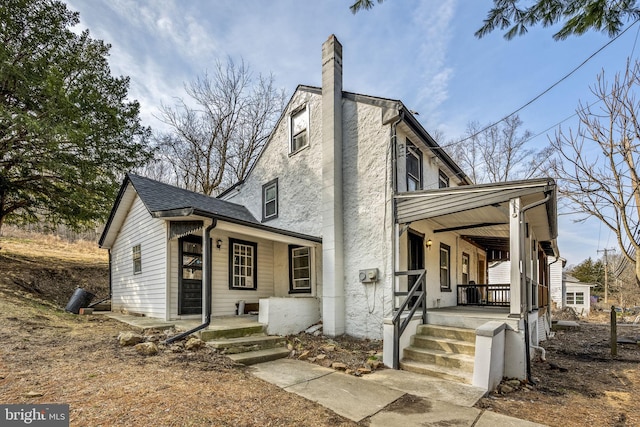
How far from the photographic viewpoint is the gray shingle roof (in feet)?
28.1

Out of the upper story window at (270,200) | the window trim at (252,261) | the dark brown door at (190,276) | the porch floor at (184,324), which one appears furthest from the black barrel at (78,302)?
the upper story window at (270,200)

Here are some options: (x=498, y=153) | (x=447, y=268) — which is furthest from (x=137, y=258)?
(x=498, y=153)

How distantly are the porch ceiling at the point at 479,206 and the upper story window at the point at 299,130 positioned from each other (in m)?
4.02

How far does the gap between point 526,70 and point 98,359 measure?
931cm

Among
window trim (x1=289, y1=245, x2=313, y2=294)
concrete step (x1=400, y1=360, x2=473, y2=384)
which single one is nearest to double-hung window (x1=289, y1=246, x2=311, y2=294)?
window trim (x1=289, y1=245, x2=313, y2=294)

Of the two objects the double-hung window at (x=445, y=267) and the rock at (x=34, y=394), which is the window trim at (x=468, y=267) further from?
the rock at (x=34, y=394)

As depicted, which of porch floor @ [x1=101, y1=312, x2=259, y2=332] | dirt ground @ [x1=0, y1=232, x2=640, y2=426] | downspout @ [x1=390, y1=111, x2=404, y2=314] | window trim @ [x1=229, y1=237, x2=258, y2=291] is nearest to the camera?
dirt ground @ [x1=0, y1=232, x2=640, y2=426]

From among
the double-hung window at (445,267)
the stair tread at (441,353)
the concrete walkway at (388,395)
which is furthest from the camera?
the double-hung window at (445,267)

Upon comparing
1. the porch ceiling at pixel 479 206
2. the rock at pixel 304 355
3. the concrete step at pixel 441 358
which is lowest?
the rock at pixel 304 355

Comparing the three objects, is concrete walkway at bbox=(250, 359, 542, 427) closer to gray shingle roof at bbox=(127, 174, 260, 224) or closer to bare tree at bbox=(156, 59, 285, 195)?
gray shingle roof at bbox=(127, 174, 260, 224)

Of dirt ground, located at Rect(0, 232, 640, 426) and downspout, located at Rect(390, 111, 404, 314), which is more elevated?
downspout, located at Rect(390, 111, 404, 314)

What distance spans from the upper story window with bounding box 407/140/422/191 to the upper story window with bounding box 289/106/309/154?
3087 mm

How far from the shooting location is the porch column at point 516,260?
5.94 m

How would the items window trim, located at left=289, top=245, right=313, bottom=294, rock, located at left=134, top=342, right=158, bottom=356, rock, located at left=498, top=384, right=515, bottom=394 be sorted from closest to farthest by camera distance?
rock, located at left=498, top=384, right=515, bottom=394 < rock, located at left=134, top=342, right=158, bottom=356 < window trim, located at left=289, top=245, right=313, bottom=294
